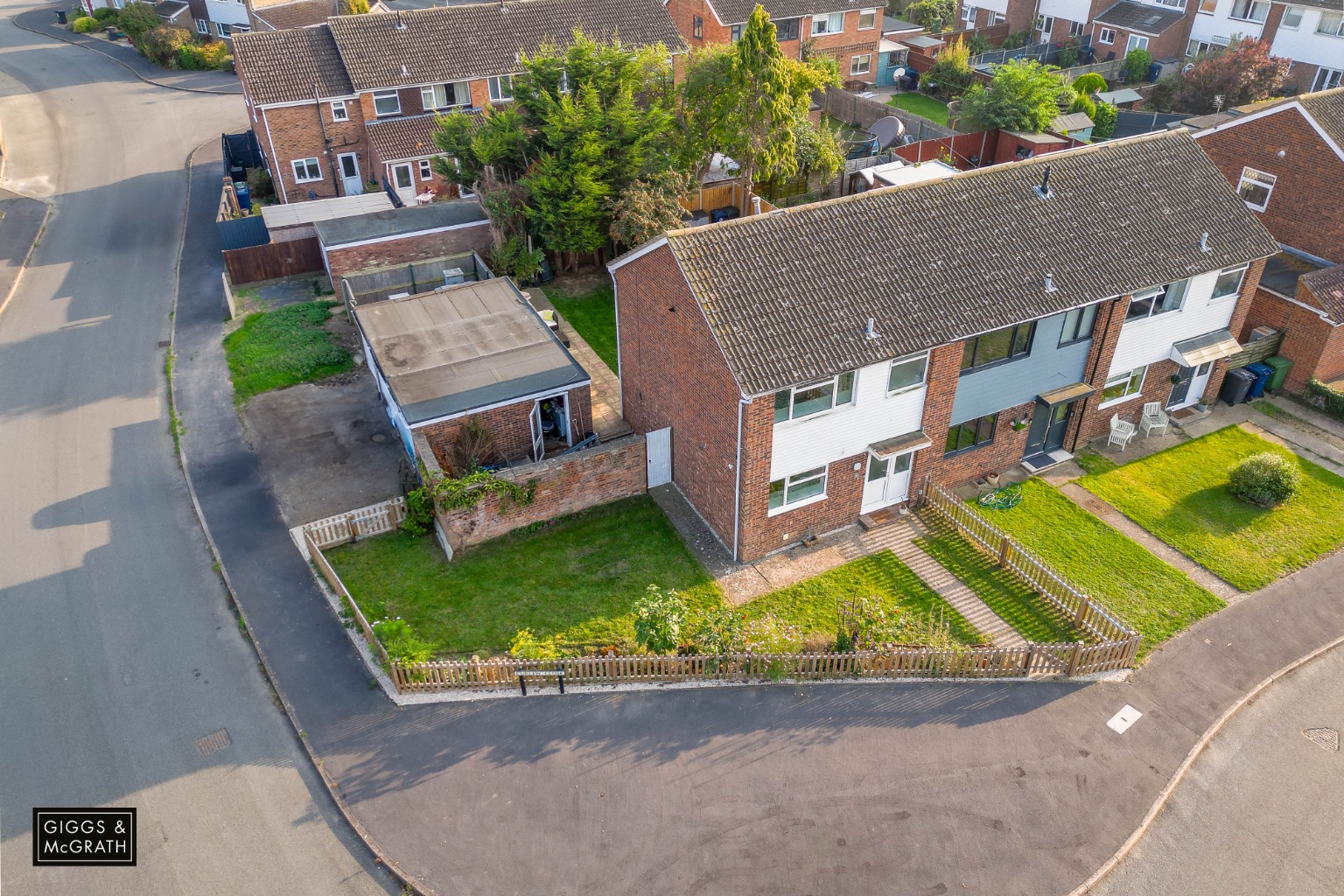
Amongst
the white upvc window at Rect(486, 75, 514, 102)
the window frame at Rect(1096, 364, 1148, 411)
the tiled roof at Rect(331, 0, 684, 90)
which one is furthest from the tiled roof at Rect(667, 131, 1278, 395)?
the white upvc window at Rect(486, 75, 514, 102)

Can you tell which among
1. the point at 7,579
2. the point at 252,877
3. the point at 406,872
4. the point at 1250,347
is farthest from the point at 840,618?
the point at 7,579

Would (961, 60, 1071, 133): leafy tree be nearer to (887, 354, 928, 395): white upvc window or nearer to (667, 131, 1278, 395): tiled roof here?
(667, 131, 1278, 395): tiled roof

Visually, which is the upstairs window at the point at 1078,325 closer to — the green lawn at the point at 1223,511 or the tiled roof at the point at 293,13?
the green lawn at the point at 1223,511

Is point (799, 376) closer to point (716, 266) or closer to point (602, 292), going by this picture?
point (716, 266)

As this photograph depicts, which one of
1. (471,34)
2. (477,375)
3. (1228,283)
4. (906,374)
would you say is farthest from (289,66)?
(1228,283)

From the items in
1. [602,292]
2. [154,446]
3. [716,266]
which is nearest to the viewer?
[716,266]

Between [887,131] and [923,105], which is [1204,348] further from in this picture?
[923,105]
